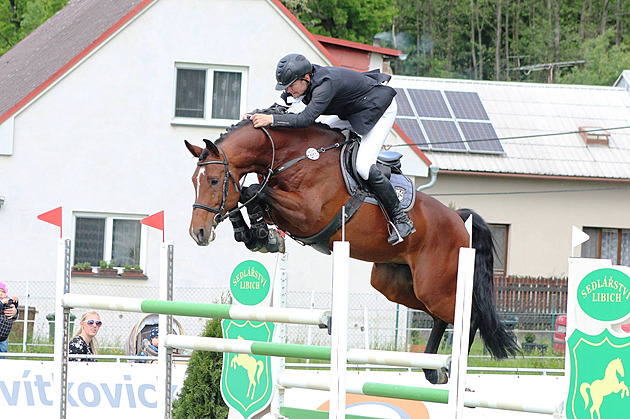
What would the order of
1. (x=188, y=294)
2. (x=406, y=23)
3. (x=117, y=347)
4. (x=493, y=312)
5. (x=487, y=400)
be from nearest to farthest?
(x=487, y=400) < (x=493, y=312) < (x=117, y=347) < (x=188, y=294) < (x=406, y=23)

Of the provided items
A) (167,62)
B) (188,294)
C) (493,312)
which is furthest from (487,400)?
(167,62)

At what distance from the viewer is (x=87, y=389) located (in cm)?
736

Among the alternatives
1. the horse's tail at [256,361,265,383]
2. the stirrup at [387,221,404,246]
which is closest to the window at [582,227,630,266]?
the horse's tail at [256,361,265,383]

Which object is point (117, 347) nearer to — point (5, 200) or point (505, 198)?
point (5, 200)

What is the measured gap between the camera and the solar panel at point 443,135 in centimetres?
1847

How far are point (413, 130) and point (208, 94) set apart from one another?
555 cm

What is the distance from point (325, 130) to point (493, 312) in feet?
5.50

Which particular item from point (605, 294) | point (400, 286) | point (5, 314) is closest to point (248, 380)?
point (400, 286)

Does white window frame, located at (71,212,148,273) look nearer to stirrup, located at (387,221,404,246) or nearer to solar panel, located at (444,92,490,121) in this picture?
solar panel, located at (444,92,490,121)

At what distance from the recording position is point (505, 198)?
62.1 feet

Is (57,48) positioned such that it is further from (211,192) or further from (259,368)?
(211,192)

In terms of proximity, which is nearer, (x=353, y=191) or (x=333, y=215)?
(x=333, y=215)

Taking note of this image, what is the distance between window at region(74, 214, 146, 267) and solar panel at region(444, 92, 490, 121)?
25.9 feet

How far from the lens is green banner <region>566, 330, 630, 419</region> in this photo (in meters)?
4.30
